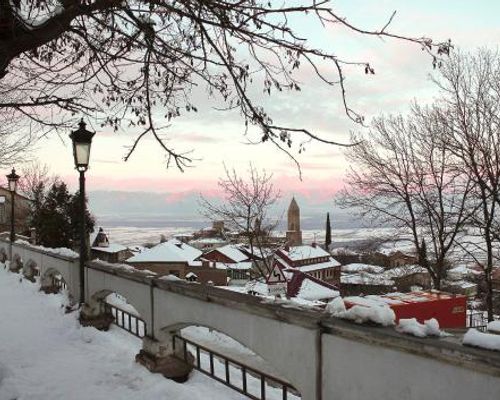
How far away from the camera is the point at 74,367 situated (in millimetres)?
6594

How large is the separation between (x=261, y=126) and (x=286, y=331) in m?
1.96

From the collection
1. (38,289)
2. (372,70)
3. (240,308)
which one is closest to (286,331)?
(240,308)

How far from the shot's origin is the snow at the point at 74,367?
5633 millimetres

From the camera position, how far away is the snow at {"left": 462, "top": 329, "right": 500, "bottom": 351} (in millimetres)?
2749

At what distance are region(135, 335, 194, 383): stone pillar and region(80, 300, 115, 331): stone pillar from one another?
2393 millimetres

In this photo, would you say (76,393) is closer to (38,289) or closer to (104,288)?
(104,288)

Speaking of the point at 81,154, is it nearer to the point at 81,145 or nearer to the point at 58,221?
the point at 81,145

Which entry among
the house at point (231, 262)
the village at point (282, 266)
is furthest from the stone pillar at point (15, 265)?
the house at point (231, 262)

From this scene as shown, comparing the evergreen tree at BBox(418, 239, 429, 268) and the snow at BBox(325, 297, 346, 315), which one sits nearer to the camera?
the snow at BBox(325, 297, 346, 315)

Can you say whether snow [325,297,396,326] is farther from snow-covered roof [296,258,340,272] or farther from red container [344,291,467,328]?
snow-covered roof [296,258,340,272]

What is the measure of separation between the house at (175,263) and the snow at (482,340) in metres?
68.6

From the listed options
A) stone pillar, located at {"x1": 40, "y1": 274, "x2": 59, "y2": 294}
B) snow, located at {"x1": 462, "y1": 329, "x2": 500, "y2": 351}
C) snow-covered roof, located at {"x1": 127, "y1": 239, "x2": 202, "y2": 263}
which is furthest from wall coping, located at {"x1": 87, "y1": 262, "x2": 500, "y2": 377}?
snow-covered roof, located at {"x1": 127, "y1": 239, "x2": 202, "y2": 263}

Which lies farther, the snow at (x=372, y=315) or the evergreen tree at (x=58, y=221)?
the evergreen tree at (x=58, y=221)

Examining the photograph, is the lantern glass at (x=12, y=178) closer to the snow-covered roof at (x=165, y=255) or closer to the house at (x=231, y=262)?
the snow-covered roof at (x=165, y=255)
